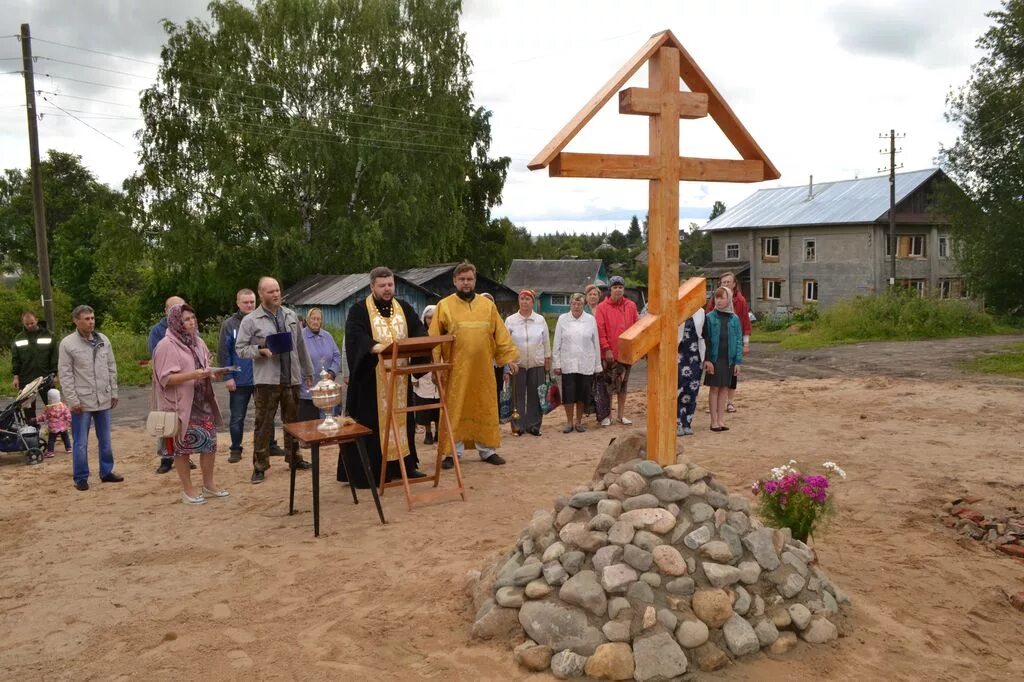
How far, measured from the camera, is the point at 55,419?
930cm

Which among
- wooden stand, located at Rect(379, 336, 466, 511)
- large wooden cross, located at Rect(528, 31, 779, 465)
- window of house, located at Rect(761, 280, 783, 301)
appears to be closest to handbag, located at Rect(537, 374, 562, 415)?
wooden stand, located at Rect(379, 336, 466, 511)

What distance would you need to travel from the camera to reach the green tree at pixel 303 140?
2619 centimetres

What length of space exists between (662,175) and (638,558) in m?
2.13

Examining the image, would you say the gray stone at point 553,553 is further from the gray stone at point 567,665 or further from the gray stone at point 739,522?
the gray stone at point 739,522

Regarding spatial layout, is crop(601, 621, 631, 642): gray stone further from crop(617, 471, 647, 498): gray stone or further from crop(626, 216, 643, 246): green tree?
crop(626, 216, 643, 246): green tree

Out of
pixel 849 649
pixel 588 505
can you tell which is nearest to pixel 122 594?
pixel 588 505

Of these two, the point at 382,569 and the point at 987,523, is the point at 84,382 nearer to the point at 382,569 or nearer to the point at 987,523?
the point at 382,569

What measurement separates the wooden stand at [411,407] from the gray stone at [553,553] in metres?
2.20

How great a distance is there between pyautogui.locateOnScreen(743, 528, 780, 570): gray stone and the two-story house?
3235 cm

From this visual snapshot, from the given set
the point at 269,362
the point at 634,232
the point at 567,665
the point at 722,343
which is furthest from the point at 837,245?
the point at 634,232

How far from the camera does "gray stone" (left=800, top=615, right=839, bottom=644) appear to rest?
406cm

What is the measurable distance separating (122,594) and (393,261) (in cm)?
2469

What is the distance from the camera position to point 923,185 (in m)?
35.1

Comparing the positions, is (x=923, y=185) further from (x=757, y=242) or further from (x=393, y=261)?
(x=393, y=261)
